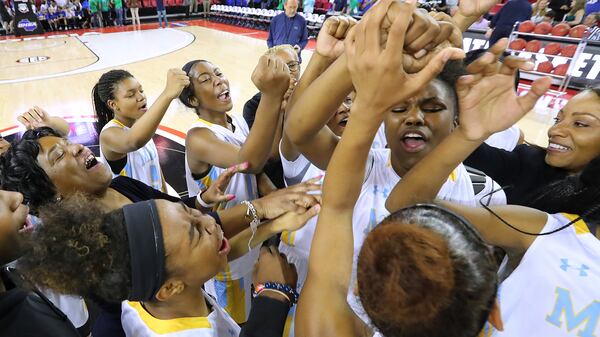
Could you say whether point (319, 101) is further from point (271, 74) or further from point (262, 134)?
point (262, 134)

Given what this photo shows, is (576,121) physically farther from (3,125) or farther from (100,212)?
(3,125)

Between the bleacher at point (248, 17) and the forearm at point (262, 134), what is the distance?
473 inches

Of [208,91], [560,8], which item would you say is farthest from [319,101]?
[560,8]

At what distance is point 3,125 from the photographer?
5.40m

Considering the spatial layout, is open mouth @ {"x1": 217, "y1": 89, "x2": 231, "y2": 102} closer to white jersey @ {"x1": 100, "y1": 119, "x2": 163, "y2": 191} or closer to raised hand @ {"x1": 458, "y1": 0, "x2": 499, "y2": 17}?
white jersey @ {"x1": 100, "y1": 119, "x2": 163, "y2": 191}

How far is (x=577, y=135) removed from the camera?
4.63 ft

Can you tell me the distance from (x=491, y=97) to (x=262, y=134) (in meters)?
0.87

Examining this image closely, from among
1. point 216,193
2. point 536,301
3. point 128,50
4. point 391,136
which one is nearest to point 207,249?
point 216,193

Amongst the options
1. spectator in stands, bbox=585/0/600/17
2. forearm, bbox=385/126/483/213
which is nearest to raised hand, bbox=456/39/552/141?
forearm, bbox=385/126/483/213

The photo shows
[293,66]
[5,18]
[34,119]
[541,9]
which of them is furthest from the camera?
[5,18]

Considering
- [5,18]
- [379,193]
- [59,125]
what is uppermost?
[379,193]

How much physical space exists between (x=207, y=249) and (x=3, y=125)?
237 inches

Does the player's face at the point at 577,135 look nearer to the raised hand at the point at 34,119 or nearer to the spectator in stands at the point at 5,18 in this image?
the raised hand at the point at 34,119

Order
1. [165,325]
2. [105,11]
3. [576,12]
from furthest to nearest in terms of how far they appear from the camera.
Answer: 1. [105,11]
2. [576,12]
3. [165,325]
